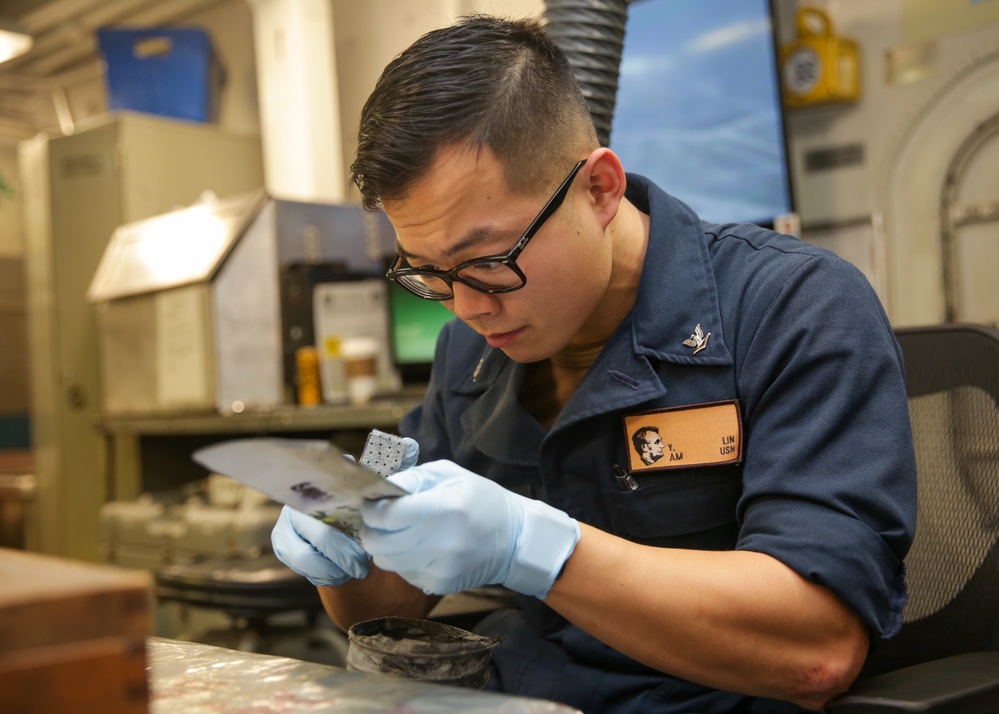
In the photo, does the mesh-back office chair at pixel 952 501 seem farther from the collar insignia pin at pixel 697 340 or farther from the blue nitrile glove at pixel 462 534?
the blue nitrile glove at pixel 462 534

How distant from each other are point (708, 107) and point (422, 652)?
2.22m

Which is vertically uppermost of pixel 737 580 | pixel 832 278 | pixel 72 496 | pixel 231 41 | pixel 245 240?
pixel 231 41

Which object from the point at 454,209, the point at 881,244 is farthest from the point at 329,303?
the point at 454,209

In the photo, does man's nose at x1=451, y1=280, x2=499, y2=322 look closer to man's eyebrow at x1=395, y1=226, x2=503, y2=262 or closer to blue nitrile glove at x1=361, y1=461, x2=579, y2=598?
man's eyebrow at x1=395, y1=226, x2=503, y2=262

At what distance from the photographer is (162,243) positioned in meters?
3.46

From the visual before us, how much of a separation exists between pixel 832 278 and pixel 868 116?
183 cm

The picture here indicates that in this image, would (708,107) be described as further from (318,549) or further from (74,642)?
(74,642)

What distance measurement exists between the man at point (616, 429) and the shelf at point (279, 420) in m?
1.08

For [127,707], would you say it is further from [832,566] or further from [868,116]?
[868,116]

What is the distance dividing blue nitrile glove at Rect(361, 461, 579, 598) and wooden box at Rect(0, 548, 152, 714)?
260 mm

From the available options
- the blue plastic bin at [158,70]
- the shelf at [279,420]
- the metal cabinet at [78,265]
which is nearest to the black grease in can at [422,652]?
the shelf at [279,420]

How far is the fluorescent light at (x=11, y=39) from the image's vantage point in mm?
3535

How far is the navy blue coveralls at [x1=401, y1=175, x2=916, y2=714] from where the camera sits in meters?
0.92

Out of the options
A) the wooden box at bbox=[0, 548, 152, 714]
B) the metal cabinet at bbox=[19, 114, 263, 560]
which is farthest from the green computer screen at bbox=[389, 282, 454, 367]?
the wooden box at bbox=[0, 548, 152, 714]
